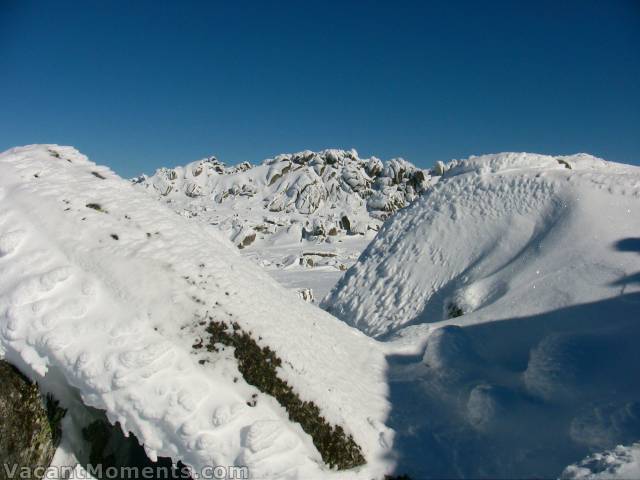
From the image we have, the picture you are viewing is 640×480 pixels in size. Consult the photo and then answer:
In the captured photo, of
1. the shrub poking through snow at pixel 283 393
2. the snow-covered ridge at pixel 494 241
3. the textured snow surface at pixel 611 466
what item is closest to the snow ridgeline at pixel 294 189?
the snow-covered ridge at pixel 494 241

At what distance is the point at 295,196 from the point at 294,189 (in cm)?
114

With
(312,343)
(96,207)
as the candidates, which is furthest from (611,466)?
(96,207)

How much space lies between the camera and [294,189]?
168 ft

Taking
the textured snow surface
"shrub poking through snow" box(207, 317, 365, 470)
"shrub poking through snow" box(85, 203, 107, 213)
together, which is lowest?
"shrub poking through snow" box(207, 317, 365, 470)

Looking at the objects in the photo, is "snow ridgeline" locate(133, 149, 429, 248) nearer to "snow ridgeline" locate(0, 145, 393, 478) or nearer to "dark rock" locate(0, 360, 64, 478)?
"snow ridgeline" locate(0, 145, 393, 478)

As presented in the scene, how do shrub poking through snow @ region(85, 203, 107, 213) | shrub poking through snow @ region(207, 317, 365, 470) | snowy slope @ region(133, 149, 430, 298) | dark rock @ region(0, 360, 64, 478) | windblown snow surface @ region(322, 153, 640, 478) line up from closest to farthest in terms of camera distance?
dark rock @ region(0, 360, 64, 478)
shrub poking through snow @ region(207, 317, 365, 470)
windblown snow surface @ region(322, 153, 640, 478)
shrub poking through snow @ region(85, 203, 107, 213)
snowy slope @ region(133, 149, 430, 298)

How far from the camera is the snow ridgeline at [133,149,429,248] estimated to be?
4531 centimetres

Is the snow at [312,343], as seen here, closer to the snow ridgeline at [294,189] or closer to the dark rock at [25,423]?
the dark rock at [25,423]

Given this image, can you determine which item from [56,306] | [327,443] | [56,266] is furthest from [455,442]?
[56,266]

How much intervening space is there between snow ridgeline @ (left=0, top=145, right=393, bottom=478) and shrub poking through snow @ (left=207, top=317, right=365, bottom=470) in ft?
0.19

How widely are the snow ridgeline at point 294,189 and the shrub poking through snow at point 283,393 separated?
115 ft

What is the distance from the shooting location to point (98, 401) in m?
3.36

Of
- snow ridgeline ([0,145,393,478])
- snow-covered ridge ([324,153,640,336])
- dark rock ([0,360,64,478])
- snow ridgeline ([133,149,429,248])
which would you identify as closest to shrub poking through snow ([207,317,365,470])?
snow ridgeline ([0,145,393,478])

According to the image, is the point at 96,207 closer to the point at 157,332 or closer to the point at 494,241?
the point at 157,332
